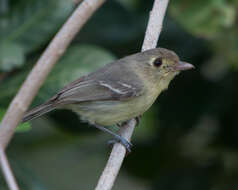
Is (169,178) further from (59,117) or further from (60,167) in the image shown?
(60,167)

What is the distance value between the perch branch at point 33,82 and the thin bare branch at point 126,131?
2.14 feet

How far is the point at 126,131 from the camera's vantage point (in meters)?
3.50

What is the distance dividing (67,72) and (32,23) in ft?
1.95

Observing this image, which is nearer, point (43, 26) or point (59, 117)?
point (43, 26)

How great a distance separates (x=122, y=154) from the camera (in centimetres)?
286

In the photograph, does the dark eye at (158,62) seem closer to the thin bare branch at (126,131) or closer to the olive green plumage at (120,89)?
the olive green plumage at (120,89)

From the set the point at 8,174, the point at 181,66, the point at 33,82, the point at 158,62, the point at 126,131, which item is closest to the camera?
the point at 8,174

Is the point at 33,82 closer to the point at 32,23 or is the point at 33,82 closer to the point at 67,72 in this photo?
the point at 67,72

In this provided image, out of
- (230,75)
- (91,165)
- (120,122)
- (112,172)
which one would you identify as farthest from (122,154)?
(91,165)

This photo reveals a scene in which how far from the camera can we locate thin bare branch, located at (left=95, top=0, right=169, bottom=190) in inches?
96.3

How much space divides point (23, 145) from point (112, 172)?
2191 millimetres

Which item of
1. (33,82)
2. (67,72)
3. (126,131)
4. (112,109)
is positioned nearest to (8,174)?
(33,82)

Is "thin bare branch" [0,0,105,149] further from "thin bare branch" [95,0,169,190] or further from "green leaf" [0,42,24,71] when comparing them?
"green leaf" [0,42,24,71]

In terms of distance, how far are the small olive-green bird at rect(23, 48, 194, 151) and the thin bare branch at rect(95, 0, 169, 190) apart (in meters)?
0.11
